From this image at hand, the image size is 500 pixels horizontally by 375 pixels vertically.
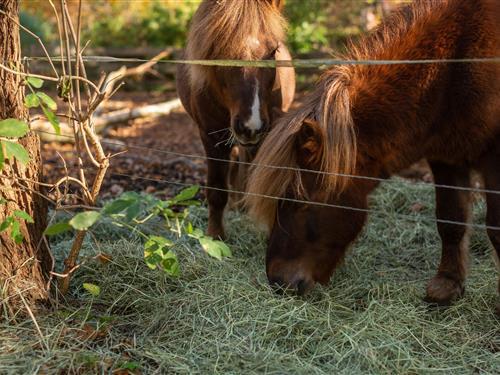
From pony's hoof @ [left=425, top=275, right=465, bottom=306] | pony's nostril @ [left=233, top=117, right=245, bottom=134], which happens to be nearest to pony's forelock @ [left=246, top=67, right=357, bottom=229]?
pony's nostril @ [left=233, top=117, right=245, bottom=134]

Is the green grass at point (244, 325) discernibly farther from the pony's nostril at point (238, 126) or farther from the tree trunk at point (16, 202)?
the pony's nostril at point (238, 126)

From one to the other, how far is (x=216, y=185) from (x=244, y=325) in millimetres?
1900

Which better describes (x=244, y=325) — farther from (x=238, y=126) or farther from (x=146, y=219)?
(x=238, y=126)

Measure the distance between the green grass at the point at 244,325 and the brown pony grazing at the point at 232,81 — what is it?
33.2 inches

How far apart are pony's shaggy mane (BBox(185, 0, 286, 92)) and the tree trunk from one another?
150 cm

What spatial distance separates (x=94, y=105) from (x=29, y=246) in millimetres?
824

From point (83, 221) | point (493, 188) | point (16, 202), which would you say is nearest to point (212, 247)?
point (83, 221)

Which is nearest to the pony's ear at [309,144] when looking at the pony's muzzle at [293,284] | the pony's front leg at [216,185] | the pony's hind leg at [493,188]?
the pony's muzzle at [293,284]

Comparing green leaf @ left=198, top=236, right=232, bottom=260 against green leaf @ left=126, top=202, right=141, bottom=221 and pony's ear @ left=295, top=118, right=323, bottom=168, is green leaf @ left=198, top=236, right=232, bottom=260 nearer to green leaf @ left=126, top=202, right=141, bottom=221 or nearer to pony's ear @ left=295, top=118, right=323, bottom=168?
green leaf @ left=126, top=202, right=141, bottom=221

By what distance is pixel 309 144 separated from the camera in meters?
3.34

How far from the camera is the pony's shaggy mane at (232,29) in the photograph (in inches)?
178

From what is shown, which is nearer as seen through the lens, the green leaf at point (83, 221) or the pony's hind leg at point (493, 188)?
the green leaf at point (83, 221)

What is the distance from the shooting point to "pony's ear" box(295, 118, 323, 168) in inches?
128

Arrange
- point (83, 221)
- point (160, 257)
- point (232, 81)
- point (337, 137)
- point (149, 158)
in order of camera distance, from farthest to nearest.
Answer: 1. point (149, 158)
2. point (232, 81)
3. point (337, 137)
4. point (160, 257)
5. point (83, 221)
